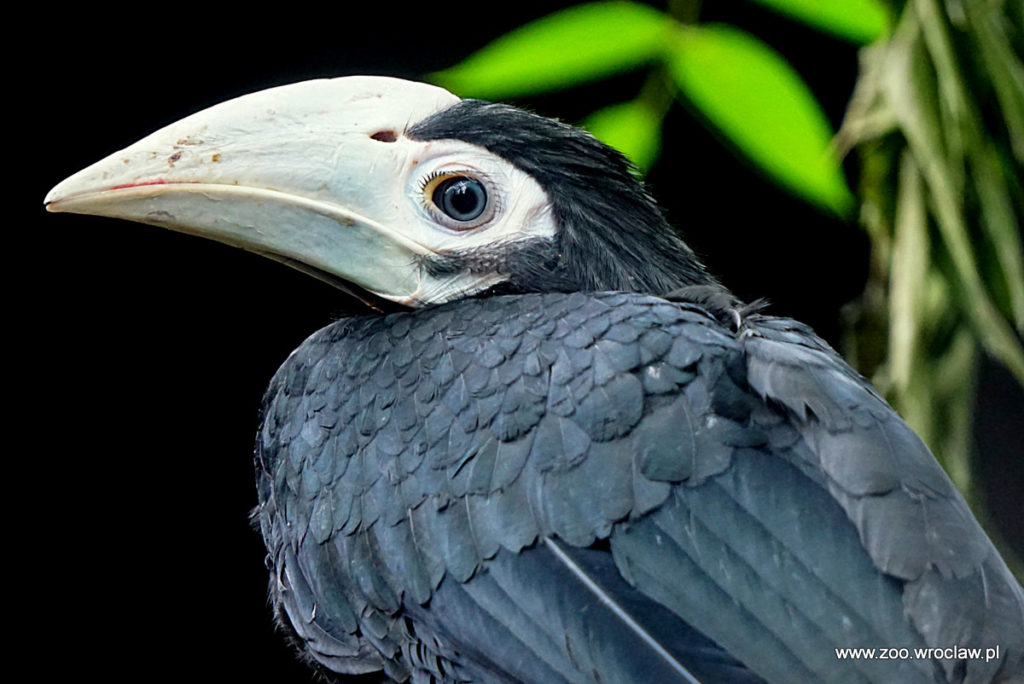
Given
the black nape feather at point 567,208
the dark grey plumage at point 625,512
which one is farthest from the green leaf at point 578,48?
the dark grey plumage at point 625,512

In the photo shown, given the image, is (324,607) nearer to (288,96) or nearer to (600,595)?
(600,595)

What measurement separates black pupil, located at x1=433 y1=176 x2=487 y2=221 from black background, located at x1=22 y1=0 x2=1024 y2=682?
141 centimetres

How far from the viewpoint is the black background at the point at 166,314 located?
2.71 m

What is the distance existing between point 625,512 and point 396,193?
540 mm

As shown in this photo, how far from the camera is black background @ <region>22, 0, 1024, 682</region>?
2715 mm

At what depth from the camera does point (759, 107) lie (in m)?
1.38

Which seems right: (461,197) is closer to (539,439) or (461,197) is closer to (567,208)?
(567,208)

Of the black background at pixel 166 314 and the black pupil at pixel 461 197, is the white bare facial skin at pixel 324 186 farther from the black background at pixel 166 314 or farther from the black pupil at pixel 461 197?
the black background at pixel 166 314

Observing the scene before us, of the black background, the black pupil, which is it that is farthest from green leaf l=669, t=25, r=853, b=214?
the black background

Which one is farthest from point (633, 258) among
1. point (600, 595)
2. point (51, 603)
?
point (51, 603)

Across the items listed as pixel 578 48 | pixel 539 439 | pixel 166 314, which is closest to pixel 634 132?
pixel 578 48

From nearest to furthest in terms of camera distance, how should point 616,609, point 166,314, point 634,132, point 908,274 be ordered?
point 616,609
point 634,132
point 908,274
point 166,314

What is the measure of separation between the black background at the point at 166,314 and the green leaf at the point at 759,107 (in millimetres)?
1419

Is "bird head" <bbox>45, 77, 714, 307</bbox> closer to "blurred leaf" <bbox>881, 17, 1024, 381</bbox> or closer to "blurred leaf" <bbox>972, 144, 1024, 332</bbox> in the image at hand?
"blurred leaf" <bbox>881, 17, 1024, 381</bbox>
